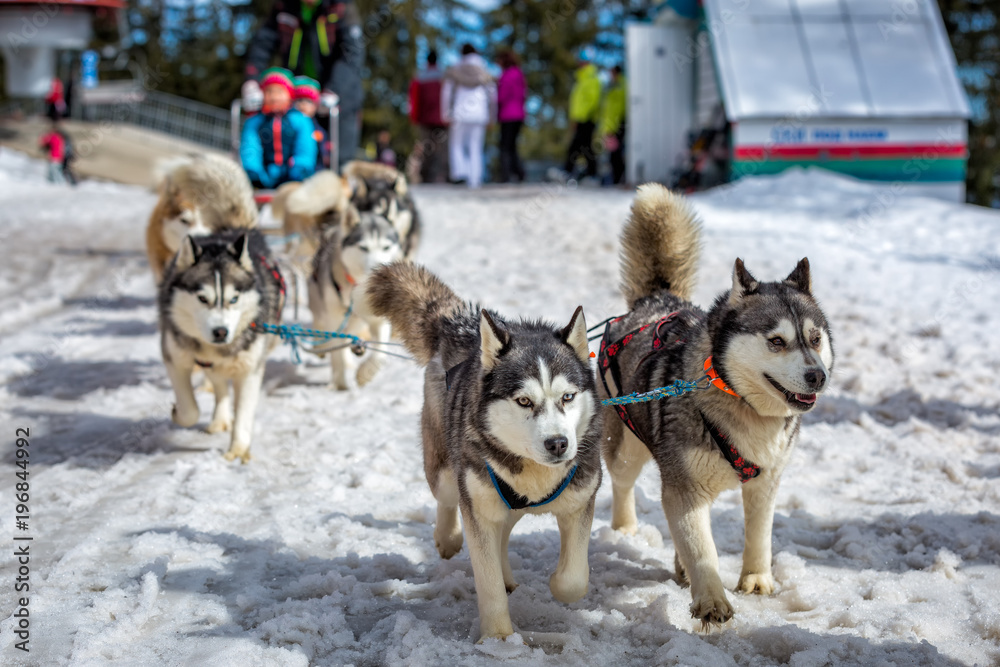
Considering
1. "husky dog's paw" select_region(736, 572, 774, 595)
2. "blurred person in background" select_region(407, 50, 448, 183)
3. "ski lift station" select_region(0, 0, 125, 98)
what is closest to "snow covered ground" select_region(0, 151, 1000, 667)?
"husky dog's paw" select_region(736, 572, 774, 595)

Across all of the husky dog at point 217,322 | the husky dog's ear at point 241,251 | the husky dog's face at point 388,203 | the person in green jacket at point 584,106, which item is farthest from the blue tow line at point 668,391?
the person in green jacket at point 584,106

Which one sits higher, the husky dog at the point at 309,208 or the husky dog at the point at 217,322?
the husky dog at the point at 309,208

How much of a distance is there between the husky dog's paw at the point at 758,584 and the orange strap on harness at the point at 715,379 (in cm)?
73

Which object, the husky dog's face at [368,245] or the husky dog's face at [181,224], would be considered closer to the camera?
the husky dog's face at [368,245]

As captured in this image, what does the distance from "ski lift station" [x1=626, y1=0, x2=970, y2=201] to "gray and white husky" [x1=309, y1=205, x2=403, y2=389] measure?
8233 millimetres

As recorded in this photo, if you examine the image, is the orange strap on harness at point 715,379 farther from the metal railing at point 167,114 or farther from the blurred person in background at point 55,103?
the blurred person in background at point 55,103

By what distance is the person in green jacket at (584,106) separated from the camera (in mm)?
14562

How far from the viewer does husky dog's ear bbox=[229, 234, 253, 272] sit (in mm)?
4414

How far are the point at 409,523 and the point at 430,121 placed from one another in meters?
12.0

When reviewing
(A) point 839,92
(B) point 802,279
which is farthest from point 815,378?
(A) point 839,92

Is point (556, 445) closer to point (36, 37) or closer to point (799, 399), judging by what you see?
point (799, 399)

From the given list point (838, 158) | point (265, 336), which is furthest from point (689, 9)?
point (265, 336)

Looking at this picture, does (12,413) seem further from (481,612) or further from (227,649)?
(481,612)

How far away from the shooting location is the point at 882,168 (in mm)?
12812
